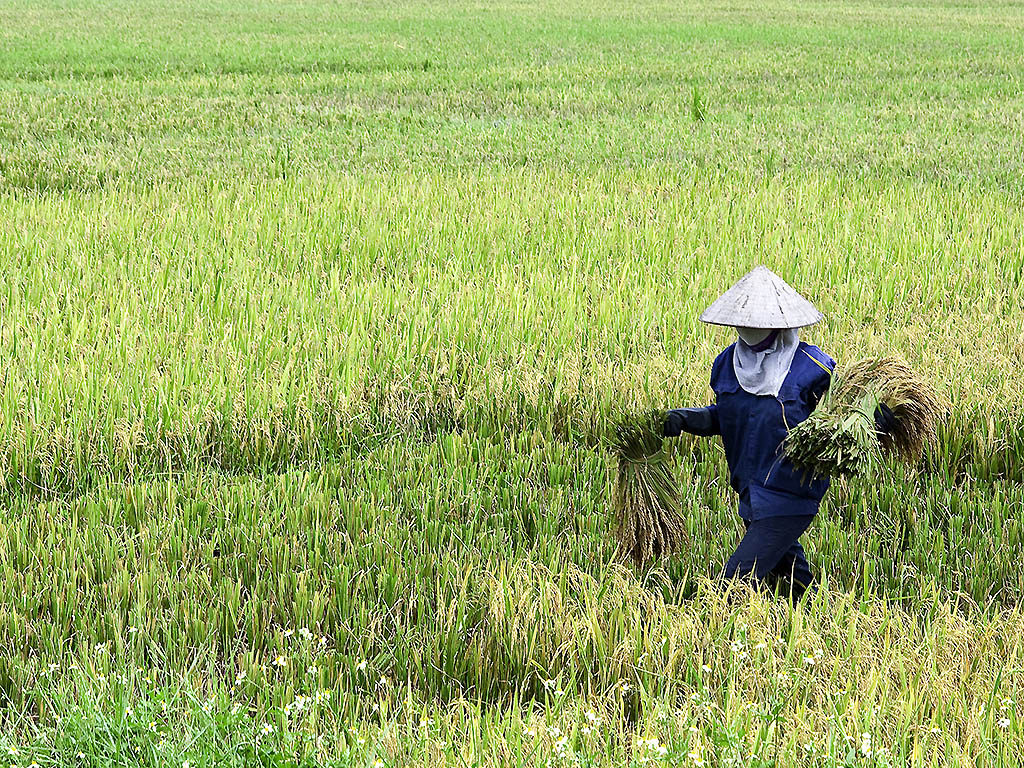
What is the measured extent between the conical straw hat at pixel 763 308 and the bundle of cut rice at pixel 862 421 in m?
0.22

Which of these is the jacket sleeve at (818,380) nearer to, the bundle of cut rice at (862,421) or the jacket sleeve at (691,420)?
the bundle of cut rice at (862,421)

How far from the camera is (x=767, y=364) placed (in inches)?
116

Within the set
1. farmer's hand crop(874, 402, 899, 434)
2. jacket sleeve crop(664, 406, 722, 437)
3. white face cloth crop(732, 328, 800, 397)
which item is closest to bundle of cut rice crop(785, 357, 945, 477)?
farmer's hand crop(874, 402, 899, 434)

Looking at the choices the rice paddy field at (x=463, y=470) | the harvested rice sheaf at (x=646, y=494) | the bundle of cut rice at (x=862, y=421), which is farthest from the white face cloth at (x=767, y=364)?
the rice paddy field at (x=463, y=470)

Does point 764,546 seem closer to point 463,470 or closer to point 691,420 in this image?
point 691,420

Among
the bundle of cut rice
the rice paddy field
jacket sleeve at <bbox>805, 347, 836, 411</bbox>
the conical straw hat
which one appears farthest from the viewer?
jacket sleeve at <bbox>805, 347, 836, 411</bbox>

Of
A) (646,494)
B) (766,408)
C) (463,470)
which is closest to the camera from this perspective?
(766,408)

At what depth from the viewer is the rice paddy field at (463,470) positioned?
7.66 ft

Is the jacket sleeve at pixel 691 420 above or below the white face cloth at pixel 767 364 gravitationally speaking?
below

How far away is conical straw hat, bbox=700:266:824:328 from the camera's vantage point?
2854 mm

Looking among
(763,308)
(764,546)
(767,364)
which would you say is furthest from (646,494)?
(763,308)

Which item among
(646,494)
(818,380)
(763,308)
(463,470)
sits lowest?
(463,470)

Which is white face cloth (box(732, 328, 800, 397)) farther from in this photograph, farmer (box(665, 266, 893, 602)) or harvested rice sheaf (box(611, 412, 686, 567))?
harvested rice sheaf (box(611, 412, 686, 567))

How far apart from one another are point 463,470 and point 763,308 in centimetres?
133
